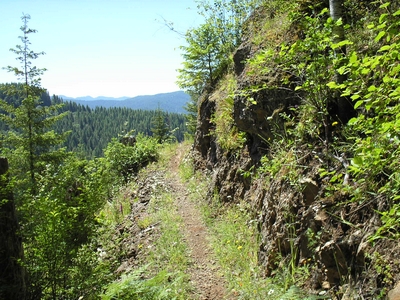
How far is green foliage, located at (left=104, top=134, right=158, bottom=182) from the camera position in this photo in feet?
48.5

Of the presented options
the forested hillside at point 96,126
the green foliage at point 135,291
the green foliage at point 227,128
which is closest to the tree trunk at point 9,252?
the green foliage at point 135,291

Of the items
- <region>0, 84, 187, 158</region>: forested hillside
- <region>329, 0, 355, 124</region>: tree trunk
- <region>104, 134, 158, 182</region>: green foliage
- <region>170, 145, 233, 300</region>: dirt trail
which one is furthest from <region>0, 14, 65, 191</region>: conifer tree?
<region>0, 84, 187, 158</region>: forested hillside

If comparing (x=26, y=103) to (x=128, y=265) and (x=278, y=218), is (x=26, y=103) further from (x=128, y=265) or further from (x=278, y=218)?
(x=278, y=218)

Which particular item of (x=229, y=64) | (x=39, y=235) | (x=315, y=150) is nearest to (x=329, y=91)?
(x=315, y=150)

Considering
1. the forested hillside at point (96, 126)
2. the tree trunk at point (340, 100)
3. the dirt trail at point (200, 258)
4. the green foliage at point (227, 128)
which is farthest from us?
the forested hillside at point (96, 126)

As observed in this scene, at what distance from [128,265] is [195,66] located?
954 centimetres

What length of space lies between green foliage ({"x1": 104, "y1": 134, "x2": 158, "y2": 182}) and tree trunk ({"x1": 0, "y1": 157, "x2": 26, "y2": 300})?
983 centimetres

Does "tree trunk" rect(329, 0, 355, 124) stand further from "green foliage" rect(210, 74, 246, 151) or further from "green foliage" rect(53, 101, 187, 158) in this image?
"green foliage" rect(53, 101, 187, 158)

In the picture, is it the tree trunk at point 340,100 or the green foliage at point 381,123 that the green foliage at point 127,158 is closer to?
the tree trunk at point 340,100

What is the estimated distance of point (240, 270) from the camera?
470 cm

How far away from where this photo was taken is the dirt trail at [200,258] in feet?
15.1

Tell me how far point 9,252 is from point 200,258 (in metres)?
3.35

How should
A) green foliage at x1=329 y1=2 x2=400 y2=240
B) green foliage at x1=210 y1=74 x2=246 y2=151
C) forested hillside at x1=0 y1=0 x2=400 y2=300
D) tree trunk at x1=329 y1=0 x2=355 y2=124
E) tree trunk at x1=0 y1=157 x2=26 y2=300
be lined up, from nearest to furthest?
green foliage at x1=329 y1=2 x2=400 y2=240
forested hillside at x1=0 y1=0 x2=400 y2=300
tree trunk at x1=329 y1=0 x2=355 y2=124
tree trunk at x1=0 y1=157 x2=26 y2=300
green foliage at x1=210 y1=74 x2=246 y2=151

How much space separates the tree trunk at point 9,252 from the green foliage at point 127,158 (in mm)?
9831
